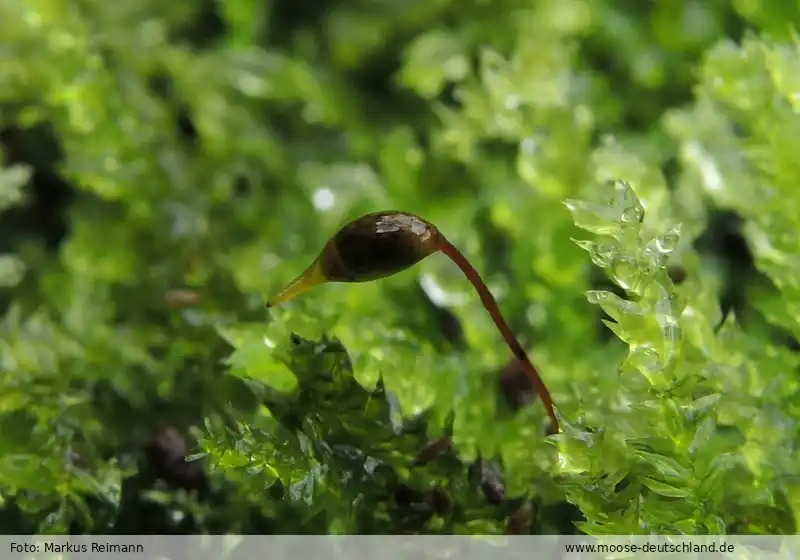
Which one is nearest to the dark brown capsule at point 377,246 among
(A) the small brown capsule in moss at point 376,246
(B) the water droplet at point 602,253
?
(A) the small brown capsule in moss at point 376,246

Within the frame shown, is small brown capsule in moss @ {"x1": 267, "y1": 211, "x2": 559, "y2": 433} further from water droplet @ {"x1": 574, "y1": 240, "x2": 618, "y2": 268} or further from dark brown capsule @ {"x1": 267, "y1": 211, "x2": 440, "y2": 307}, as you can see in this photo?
water droplet @ {"x1": 574, "y1": 240, "x2": 618, "y2": 268}

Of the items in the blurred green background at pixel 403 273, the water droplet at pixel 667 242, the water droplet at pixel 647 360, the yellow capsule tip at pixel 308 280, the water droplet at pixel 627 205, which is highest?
the water droplet at pixel 627 205

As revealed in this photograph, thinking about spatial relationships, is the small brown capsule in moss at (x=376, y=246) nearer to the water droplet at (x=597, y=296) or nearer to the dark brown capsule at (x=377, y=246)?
the dark brown capsule at (x=377, y=246)

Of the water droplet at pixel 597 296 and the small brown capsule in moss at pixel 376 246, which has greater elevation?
the small brown capsule in moss at pixel 376 246

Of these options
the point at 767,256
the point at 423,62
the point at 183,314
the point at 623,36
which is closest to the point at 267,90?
the point at 423,62

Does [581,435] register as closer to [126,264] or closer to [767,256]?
[767,256]

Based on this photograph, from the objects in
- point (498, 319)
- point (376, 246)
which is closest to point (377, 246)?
point (376, 246)

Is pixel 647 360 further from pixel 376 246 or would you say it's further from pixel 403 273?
pixel 403 273

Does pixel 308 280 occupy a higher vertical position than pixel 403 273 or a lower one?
higher

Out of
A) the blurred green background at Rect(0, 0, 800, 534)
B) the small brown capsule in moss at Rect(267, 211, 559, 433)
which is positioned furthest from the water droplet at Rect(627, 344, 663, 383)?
the small brown capsule in moss at Rect(267, 211, 559, 433)
